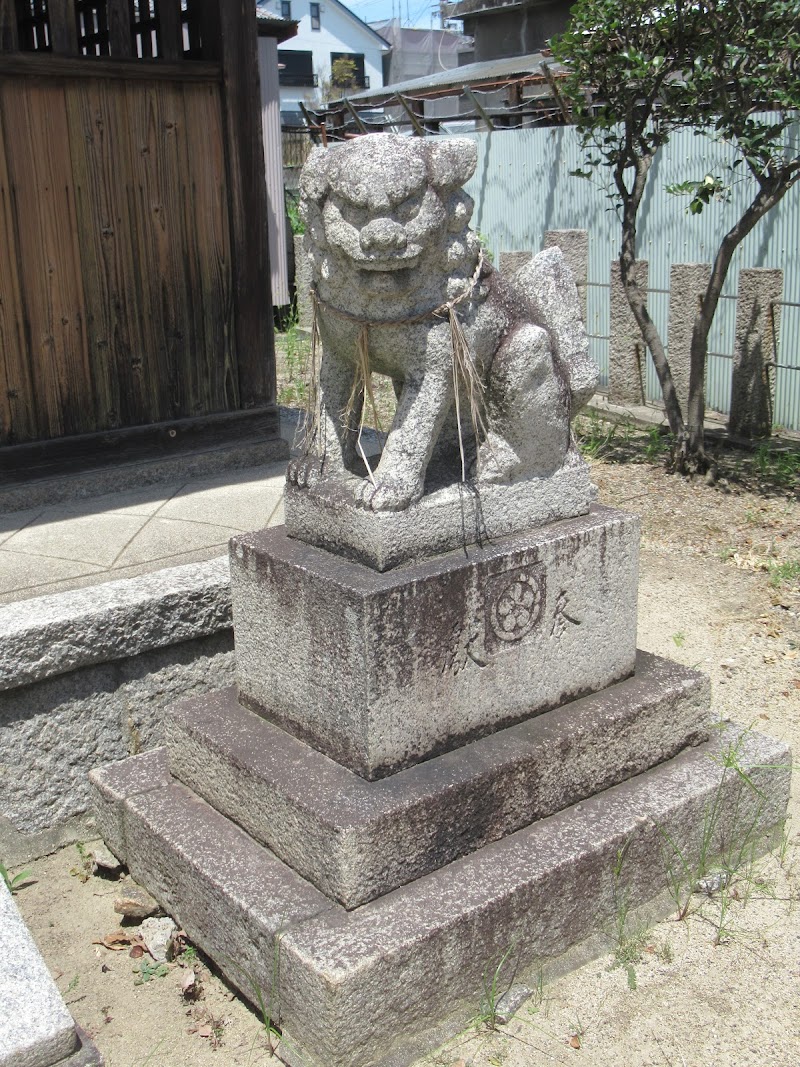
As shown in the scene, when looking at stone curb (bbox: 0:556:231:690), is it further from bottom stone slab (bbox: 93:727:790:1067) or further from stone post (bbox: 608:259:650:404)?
stone post (bbox: 608:259:650:404)

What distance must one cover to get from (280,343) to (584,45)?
495cm

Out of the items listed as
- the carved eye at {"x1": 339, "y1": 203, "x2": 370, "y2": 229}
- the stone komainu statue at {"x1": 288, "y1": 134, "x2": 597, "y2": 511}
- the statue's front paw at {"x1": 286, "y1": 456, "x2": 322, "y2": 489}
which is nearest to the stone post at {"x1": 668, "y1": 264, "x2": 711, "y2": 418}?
the stone komainu statue at {"x1": 288, "y1": 134, "x2": 597, "y2": 511}

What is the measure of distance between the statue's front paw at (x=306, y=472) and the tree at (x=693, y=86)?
4.27 meters

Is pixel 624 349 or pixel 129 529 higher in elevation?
pixel 624 349

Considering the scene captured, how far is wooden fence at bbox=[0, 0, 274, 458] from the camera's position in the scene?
4605 mm

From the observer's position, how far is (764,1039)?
8.44ft

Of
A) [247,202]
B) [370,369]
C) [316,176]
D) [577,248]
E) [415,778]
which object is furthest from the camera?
[577,248]

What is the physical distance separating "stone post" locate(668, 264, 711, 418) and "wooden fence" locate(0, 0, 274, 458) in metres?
3.74

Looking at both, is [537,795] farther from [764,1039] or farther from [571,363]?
[571,363]

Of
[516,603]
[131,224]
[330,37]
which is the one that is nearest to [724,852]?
[516,603]

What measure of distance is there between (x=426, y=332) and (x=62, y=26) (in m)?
2.95

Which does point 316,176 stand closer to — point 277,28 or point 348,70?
point 277,28

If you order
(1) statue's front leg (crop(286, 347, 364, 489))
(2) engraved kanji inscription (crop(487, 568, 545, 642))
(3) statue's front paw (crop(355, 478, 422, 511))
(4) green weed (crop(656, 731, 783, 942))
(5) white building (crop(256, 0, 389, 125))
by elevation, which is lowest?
(4) green weed (crop(656, 731, 783, 942))

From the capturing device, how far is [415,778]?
273 centimetres
